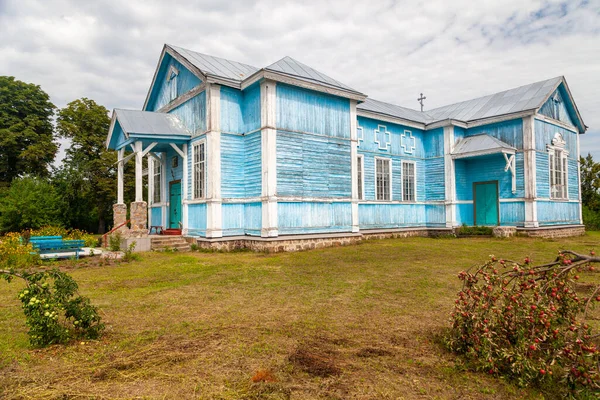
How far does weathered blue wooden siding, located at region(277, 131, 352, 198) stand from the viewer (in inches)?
507

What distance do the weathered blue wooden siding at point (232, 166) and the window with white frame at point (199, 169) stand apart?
28.6 inches

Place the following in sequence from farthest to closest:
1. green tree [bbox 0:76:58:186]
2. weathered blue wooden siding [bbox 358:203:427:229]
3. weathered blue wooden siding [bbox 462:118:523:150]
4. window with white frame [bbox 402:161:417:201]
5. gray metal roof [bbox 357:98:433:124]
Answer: green tree [bbox 0:76:58:186], window with white frame [bbox 402:161:417:201], gray metal roof [bbox 357:98:433:124], weathered blue wooden siding [bbox 462:118:523:150], weathered blue wooden siding [bbox 358:203:427:229]

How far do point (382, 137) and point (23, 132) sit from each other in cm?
2359

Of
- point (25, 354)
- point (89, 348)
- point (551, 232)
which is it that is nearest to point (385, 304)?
point (89, 348)

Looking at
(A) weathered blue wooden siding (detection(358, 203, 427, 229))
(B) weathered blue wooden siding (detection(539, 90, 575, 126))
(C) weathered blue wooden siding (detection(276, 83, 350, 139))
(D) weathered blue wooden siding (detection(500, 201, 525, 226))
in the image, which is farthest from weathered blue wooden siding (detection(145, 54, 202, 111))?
(B) weathered blue wooden siding (detection(539, 90, 575, 126))

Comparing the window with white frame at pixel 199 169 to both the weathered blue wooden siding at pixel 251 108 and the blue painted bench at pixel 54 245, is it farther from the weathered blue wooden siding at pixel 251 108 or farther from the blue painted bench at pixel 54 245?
the blue painted bench at pixel 54 245

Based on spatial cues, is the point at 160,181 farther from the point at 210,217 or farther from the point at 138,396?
the point at 138,396

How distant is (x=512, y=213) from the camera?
17328 mm

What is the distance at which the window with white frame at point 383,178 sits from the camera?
17.7 meters

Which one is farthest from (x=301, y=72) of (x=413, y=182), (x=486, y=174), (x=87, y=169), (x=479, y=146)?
(x=87, y=169)

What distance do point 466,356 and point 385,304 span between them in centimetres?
206

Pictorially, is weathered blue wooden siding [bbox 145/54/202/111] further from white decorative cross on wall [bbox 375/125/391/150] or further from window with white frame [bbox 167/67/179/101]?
white decorative cross on wall [bbox 375/125/391/150]

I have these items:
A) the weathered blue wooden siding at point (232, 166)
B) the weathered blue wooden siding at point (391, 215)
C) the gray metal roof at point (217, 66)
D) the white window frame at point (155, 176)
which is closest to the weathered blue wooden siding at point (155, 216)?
the white window frame at point (155, 176)

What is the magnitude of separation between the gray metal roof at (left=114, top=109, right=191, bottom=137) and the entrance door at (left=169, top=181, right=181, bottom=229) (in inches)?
86.5
